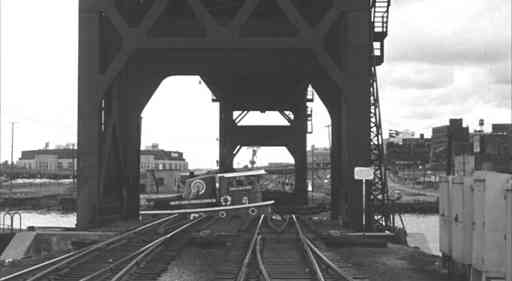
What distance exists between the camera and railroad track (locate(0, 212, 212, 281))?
13.9 meters

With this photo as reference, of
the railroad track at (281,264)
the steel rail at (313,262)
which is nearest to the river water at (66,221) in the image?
the railroad track at (281,264)

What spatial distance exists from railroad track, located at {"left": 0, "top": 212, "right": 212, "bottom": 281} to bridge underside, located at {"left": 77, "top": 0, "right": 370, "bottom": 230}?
469 centimetres

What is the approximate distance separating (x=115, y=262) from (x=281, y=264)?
386 centimetres

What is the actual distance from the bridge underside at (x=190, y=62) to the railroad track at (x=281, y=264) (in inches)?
174

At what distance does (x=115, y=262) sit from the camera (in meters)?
15.6

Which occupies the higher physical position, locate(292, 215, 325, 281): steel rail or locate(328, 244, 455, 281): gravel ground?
locate(292, 215, 325, 281): steel rail

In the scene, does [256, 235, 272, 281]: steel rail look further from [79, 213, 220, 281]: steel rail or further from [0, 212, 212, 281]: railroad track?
[79, 213, 220, 281]: steel rail

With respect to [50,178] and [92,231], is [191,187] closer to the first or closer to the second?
[92,231]

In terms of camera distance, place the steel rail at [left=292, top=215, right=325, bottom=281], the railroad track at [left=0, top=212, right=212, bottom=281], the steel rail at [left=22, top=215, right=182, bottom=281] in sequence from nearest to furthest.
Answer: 1. the steel rail at [left=292, top=215, right=325, bottom=281]
2. the steel rail at [left=22, top=215, right=182, bottom=281]
3. the railroad track at [left=0, top=212, right=212, bottom=281]

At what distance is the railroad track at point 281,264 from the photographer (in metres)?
13.9

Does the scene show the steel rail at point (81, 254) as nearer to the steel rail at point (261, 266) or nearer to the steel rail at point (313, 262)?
the steel rail at point (261, 266)

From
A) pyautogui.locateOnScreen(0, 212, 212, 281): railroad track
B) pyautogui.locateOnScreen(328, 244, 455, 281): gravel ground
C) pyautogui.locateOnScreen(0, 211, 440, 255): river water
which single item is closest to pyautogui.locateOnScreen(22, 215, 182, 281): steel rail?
pyautogui.locateOnScreen(0, 212, 212, 281): railroad track

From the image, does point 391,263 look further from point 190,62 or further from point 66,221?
point 66,221

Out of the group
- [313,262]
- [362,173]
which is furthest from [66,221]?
[313,262]
